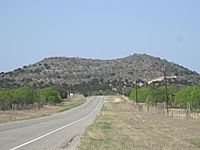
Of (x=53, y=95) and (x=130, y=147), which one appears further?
(x=53, y=95)

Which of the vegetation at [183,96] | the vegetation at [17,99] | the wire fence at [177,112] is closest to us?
the wire fence at [177,112]

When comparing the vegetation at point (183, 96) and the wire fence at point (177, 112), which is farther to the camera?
the vegetation at point (183, 96)

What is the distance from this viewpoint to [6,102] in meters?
97.4

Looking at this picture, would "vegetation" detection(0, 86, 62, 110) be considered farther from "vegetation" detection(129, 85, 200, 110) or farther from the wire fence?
the wire fence

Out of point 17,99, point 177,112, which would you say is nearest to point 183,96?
point 177,112

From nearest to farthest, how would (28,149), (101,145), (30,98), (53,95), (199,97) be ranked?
1. (28,149)
2. (101,145)
3. (199,97)
4. (30,98)
5. (53,95)

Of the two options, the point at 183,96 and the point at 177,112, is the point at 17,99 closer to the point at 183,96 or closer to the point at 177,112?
the point at 183,96

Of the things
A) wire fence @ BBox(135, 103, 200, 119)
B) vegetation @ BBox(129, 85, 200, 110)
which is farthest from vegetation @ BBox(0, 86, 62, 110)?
wire fence @ BBox(135, 103, 200, 119)

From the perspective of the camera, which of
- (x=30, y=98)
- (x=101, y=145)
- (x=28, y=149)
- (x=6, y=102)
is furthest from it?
(x=30, y=98)

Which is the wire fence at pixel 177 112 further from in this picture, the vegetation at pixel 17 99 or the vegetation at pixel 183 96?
the vegetation at pixel 17 99

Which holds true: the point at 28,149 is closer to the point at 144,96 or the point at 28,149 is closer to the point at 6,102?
the point at 6,102

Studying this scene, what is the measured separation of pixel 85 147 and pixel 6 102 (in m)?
76.3

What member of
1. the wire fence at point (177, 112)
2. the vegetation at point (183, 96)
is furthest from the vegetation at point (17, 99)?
the wire fence at point (177, 112)

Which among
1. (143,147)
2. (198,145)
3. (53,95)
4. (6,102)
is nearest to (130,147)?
(143,147)
